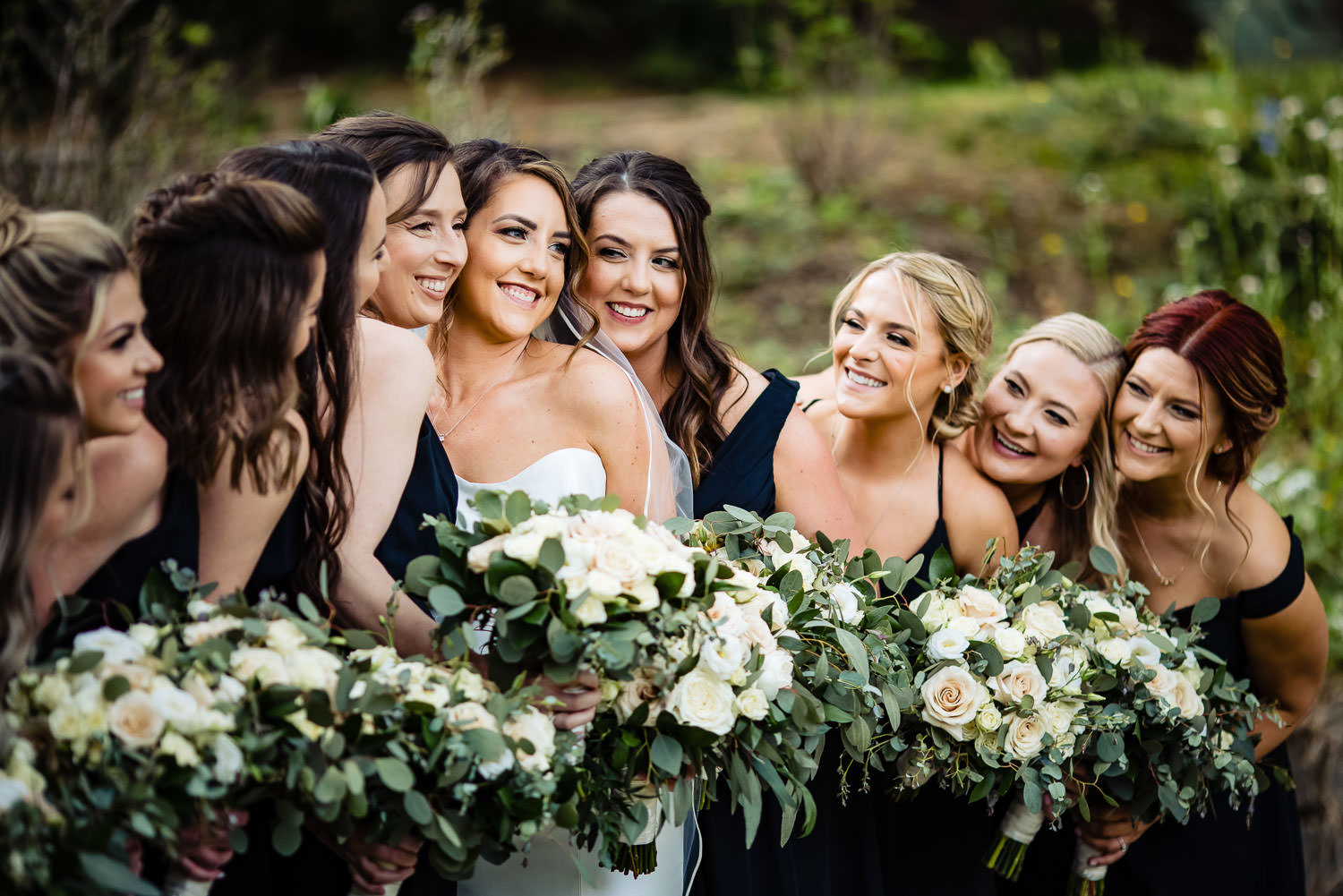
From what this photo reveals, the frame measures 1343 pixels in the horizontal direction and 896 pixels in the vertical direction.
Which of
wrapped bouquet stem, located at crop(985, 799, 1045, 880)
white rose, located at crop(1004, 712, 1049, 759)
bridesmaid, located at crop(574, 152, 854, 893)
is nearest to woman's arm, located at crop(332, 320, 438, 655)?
bridesmaid, located at crop(574, 152, 854, 893)

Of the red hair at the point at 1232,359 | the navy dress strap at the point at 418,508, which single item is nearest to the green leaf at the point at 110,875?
the navy dress strap at the point at 418,508

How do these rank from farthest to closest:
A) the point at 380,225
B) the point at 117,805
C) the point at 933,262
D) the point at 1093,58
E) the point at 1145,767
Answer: the point at 1093,58
the point at 933,262
the point at 1145,767
the point at 380,225
the point at 117,805

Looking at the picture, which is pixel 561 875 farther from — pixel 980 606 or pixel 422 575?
pixel 980 606

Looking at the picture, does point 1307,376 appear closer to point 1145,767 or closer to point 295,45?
point 1145,767

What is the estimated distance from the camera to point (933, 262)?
134 inches

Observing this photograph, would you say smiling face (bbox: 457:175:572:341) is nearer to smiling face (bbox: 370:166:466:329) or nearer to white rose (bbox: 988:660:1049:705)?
smiling face (bbox: 370:166:466:329)

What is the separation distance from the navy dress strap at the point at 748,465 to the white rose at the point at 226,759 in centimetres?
166

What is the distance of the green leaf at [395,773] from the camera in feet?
6.49

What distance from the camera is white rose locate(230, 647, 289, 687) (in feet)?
6.44

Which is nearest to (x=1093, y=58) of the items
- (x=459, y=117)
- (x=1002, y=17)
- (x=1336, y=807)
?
(x=1002, y=17)

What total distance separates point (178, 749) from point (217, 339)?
0.72 meters

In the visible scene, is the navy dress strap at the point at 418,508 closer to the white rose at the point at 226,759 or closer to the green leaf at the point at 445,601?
the green leaf at the point at 445,601

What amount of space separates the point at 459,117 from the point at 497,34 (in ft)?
1.96

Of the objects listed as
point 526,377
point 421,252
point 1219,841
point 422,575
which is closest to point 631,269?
point 526,377
